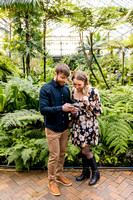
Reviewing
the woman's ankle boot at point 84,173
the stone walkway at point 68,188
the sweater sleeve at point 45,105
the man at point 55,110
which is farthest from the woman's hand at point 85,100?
the stone walkway at point 68,188

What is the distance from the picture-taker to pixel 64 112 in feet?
7.09

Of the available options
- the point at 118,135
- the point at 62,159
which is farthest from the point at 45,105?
the point at 118,135

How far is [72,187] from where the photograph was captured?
2.40m

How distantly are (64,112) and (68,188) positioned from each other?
1.19 m

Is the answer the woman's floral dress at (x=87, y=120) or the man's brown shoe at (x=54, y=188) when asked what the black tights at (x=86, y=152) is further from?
the man's brown shoe at (x=54, y=188)

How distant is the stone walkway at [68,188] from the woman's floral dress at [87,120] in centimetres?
72

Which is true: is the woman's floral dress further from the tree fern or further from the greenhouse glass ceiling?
the greenhouse glass ceiling

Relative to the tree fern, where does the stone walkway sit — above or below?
below

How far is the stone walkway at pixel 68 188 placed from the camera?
2.22 meters

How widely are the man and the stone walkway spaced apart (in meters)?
0.20

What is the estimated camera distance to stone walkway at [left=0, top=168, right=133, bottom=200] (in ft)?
7.30

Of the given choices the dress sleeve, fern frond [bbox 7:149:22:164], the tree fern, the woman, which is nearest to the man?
the woman

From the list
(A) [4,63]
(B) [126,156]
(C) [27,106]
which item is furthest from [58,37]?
(B) [126,156]

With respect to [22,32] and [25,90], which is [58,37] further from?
[25,90]
